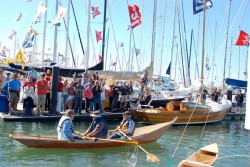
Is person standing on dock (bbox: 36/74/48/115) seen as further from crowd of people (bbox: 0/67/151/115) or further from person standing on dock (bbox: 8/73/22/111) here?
person standing on dock (bbox: 8/73/22/111)

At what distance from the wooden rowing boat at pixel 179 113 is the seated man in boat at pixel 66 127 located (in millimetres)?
7977

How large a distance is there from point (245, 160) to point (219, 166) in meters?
1.59

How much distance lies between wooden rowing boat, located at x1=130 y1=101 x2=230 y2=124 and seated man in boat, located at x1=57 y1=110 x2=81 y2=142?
26.2 feet

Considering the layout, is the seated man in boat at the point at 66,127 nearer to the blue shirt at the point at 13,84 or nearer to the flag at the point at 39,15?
the blue shirt at the point at 13,84

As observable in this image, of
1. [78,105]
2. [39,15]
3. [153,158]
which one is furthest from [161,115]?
[39,15]

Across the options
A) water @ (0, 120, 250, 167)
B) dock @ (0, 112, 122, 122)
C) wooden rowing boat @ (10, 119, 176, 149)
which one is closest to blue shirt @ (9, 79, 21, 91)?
dock @ (0, 112, 122, 122)

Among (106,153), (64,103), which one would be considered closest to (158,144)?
(106,153)

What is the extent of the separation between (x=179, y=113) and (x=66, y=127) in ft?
31.5

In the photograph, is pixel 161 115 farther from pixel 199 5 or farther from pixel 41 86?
pixel 199 5

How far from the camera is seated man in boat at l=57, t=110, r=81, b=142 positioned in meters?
10.6

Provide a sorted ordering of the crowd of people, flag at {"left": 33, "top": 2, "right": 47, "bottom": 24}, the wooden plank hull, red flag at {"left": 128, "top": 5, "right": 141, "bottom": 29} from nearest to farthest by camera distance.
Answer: the crowd of people < the wooden plank hull < flag at {"left": 33, "top": 2, "right": 47, "bottom": 24} < red flag at {"left": 128, "top": 5, "right": 141, "bottom": 29}

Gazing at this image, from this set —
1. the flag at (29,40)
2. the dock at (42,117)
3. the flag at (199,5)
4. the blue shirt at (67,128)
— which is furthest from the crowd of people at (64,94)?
the flag at (29,40)

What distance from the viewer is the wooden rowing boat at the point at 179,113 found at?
18.7 m

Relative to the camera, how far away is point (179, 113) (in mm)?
19031
